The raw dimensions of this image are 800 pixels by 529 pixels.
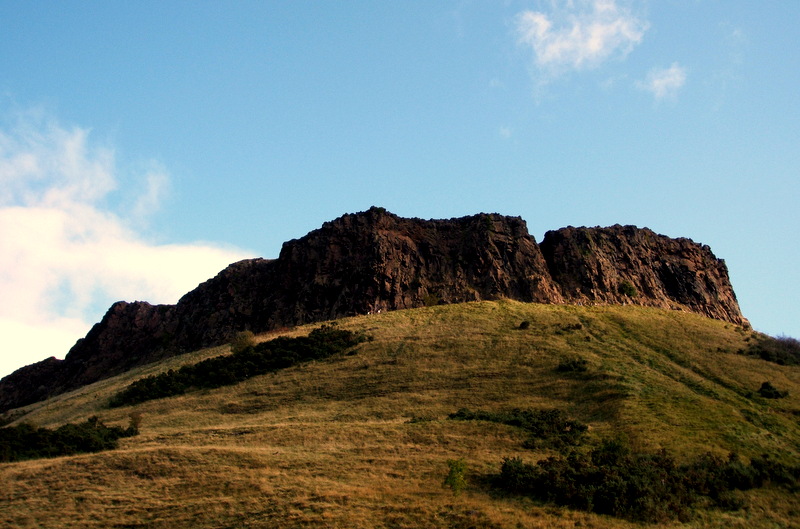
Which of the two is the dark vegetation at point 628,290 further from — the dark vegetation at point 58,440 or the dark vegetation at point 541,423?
the dark vegetation at point 58,440

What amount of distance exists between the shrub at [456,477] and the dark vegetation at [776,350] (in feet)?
122

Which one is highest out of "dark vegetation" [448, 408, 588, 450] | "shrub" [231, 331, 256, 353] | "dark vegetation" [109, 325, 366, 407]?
"shrub" [231, 331, 256, 353]

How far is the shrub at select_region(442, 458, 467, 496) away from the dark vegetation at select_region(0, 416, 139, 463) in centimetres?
2069

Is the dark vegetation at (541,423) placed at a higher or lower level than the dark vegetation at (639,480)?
higher

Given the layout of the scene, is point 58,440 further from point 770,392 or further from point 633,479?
point 770,392

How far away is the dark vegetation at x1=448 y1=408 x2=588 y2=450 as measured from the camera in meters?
37.7

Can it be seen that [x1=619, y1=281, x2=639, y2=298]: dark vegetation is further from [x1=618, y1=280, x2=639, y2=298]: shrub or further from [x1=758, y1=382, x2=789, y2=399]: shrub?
[x1=758, y1=382, x2=789, y2=399]: shrub

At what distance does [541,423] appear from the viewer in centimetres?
4025

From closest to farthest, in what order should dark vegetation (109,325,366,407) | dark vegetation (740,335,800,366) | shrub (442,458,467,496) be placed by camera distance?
shrub (442,458,467,496)
dark vegetation (109,325,366,407)
dark vegetation (740,335,800,366)

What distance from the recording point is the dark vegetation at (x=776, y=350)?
57.7m

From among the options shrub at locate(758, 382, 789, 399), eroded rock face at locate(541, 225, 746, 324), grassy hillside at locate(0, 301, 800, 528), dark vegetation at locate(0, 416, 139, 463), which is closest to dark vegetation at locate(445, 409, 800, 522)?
grassy hillside at locate(0, 301, 800, 528)

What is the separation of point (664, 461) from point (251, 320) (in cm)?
5240

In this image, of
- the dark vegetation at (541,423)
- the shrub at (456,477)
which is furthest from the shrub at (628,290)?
the shrub at (456,477)

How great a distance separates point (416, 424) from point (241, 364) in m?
22.9
